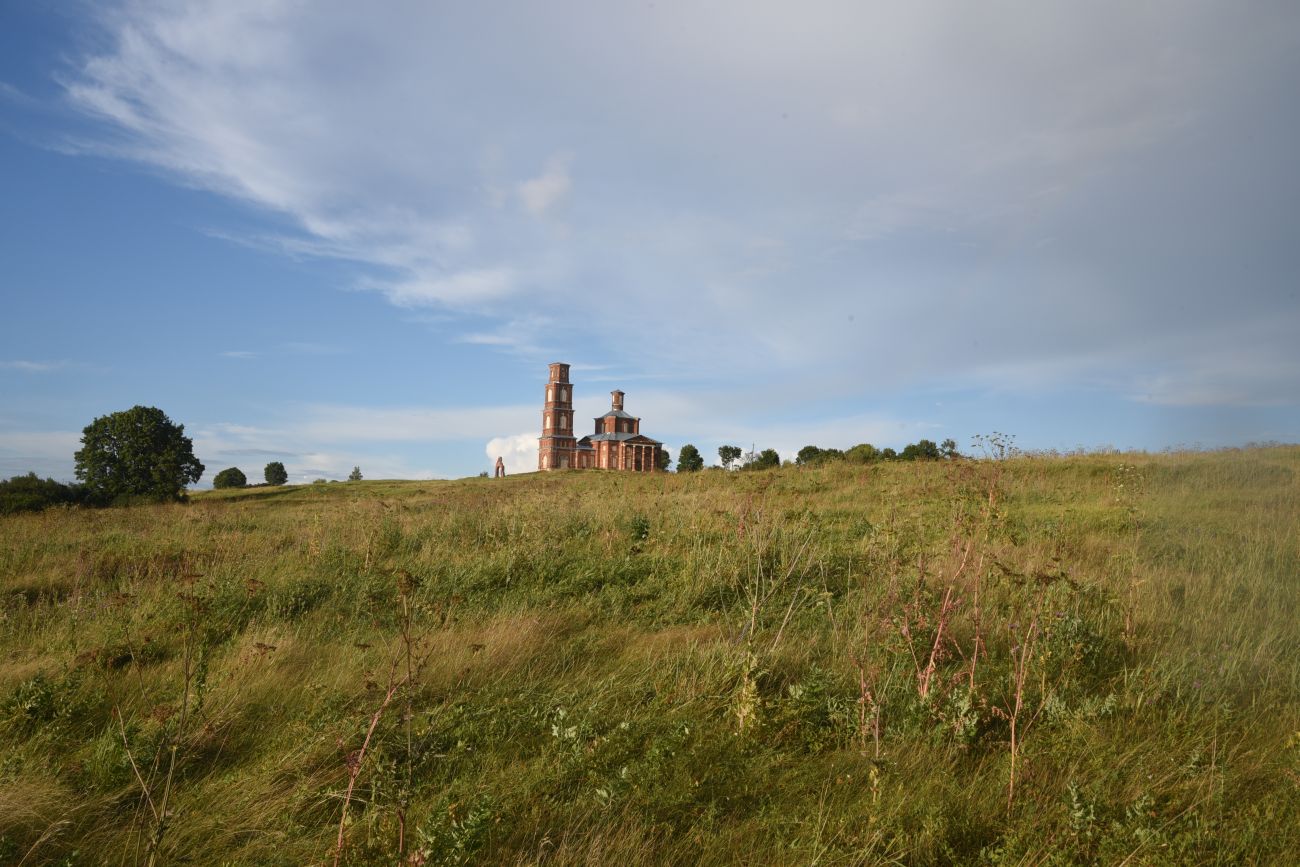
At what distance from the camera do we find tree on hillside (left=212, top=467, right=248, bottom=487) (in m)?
54.4

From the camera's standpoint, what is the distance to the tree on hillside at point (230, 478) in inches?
2143

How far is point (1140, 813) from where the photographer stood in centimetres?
304

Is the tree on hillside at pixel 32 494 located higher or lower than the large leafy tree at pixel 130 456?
lower

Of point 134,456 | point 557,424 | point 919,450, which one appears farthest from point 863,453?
point 557,424

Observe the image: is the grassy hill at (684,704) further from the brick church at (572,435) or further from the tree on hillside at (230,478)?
the brick church at (572,435)

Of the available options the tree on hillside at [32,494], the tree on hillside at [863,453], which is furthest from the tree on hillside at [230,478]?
the tree on hillside at [863,453]

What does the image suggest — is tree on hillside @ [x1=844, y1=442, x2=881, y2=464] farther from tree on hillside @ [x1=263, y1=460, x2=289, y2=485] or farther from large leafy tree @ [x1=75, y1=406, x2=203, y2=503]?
tree on hillside @ [x1=263, y1=460, x2=289, y2=485]

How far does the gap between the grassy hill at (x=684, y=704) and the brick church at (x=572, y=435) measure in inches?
2848

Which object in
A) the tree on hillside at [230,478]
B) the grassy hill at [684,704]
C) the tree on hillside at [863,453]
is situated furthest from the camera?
the tree on hillside at [230,478]

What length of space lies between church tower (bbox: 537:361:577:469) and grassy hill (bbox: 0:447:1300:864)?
3031 inches

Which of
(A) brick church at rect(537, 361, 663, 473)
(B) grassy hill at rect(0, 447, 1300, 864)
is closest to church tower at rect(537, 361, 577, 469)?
(A) brick church at rect(537, 361, 663, 473)

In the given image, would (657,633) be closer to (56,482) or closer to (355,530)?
(355,530)

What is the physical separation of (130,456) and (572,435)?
5194 centimetres

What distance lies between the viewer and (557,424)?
87625mm
